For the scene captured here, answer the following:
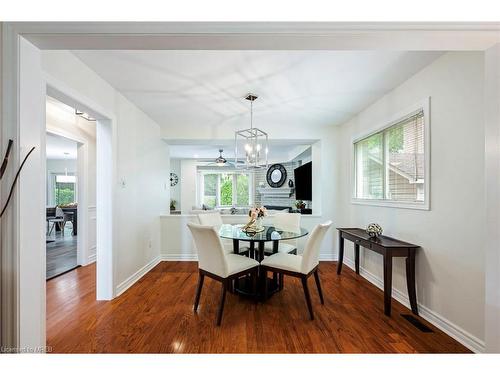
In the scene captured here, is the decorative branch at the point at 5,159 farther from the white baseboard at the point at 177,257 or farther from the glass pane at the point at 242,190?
the glass pane at the point at 242,190

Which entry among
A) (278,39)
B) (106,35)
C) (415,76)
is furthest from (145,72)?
(415,76)

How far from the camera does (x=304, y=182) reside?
4.91 metres

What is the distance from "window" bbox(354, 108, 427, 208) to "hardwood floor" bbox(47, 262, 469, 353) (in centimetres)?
121

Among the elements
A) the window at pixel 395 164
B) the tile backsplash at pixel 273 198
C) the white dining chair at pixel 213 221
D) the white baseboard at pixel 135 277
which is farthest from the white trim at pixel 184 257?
the tile backsplash at pixel 273 198

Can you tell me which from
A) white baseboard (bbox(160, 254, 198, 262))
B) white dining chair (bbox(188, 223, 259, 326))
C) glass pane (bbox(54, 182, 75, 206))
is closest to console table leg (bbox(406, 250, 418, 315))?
white dining chair (bbox(188, 223, 259, 326))

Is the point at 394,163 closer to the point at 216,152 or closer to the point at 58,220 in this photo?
the point at 216,152

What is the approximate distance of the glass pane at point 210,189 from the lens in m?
8.62

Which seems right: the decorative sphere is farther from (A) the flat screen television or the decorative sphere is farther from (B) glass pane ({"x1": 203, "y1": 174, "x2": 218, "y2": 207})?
(B) glass pane ({"x1": 203, "y1": 174, "x2": 218, "y2": 207})

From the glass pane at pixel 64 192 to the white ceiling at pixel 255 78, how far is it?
8279 mm

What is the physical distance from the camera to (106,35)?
1.18 m

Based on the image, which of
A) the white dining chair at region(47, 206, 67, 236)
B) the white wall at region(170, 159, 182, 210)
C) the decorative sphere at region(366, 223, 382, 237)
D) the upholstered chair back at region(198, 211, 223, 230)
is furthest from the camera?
the white wall at region(170, 159, 182, 210)

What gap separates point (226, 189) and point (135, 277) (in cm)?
578

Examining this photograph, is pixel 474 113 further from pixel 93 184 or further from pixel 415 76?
pixel 93 184

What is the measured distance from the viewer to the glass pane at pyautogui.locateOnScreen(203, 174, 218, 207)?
8.62 meters
